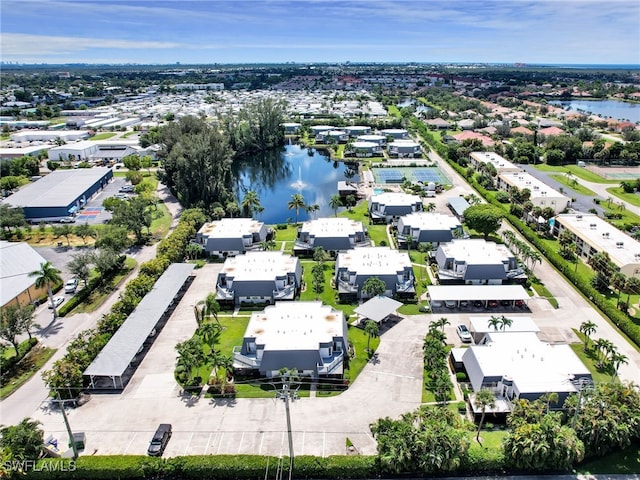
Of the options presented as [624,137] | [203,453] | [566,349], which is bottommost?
[203,453]

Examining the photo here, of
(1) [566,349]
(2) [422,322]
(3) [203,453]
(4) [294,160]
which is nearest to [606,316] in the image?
(1) [566,349]

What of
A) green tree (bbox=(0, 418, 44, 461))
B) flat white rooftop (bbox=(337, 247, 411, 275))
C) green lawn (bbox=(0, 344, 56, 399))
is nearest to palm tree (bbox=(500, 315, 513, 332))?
flat white rooftop (bbox=(337, 247, 411, 275))

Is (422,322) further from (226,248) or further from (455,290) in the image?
(226,248)

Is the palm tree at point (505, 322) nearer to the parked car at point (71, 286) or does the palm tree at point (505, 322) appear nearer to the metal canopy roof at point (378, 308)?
the metal canopy roof at point (378, 308)

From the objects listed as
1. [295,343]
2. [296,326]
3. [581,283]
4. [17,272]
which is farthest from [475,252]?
Answer: [17,272]

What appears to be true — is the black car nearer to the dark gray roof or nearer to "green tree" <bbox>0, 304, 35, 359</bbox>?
"green tree" <bbox>0, 304, 35, 359</bbox>

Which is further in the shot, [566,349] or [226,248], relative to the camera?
[226,248]

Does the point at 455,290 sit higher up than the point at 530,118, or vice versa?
the point at 530,118
